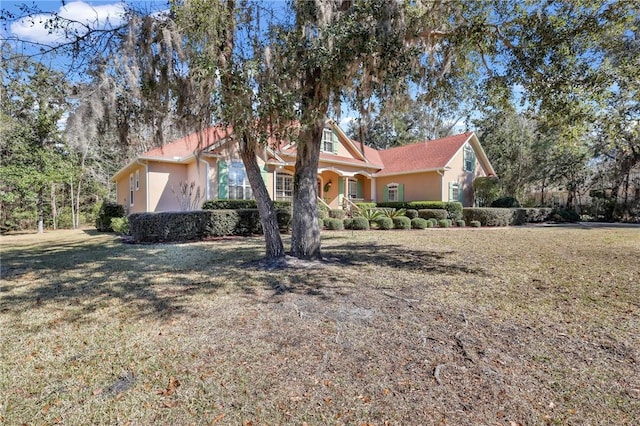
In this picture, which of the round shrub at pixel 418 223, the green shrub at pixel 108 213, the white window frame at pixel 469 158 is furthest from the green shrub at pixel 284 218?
the white window frame at pixel 469 158

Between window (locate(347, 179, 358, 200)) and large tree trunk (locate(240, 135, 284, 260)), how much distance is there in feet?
50.6

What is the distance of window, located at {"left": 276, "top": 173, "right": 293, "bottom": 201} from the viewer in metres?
18.0

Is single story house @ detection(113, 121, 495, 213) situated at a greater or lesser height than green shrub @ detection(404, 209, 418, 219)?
greater

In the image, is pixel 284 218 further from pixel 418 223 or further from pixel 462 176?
pixel 462 176

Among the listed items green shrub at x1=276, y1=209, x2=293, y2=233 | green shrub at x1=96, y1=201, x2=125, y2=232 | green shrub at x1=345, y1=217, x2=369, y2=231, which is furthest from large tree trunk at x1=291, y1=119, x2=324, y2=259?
green shrub at x1=96, y1=201, x2=125, y2=232

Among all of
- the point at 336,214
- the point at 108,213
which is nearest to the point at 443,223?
the point at 336,214

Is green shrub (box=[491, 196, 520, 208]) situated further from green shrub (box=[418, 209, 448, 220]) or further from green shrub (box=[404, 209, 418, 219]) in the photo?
green shrub (box=[404, 209, 418, 219])

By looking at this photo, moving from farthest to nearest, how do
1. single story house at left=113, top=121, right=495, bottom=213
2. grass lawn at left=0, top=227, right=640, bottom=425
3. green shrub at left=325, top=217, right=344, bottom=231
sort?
single story house at left=113, top=121, right=495, bottom=213 → green shrub at left=325, top=217, right=344, bottom=231 → grass lawn at left=0, top=227, right=640, bottom=425

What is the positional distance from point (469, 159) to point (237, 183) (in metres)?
16.1

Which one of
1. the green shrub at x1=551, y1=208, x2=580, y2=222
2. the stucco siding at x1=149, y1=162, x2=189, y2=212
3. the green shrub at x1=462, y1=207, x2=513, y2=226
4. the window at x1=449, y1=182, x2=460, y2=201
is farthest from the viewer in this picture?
the green shrub at x1=551, y1=208, x2=580, y2=222

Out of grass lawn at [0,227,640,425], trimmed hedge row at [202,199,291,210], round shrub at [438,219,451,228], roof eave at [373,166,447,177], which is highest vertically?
roof eave at [373,166,447,177]

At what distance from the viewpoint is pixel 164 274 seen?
623 centimetres

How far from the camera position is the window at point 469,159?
74.4ft

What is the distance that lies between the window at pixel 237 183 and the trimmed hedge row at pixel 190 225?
3.29 meters
